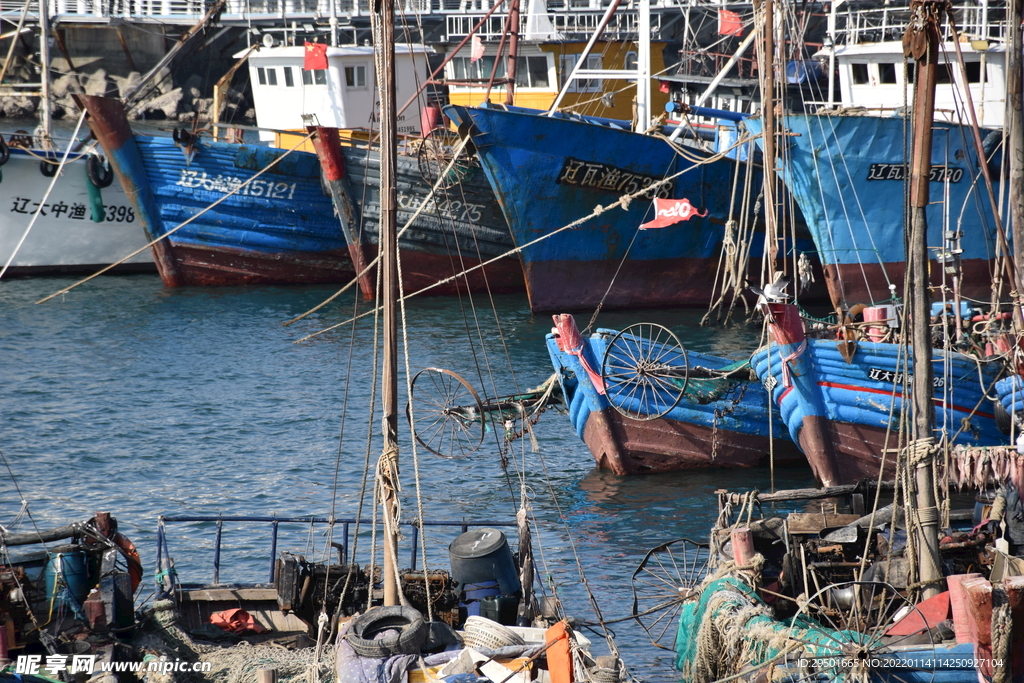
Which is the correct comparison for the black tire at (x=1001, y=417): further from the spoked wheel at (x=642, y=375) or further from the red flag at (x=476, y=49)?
the red flag at (x=476, y=49)

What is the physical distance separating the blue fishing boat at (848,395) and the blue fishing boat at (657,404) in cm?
68

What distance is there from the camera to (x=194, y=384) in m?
22.7

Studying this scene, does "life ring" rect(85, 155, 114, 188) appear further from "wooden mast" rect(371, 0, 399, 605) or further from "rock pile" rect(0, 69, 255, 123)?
"rock pile" rect(0, 69, 255, 123)

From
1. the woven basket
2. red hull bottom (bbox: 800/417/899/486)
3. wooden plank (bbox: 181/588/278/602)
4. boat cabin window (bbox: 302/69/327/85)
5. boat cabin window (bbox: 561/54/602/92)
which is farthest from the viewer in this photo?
boat cabin window (bbox: 561/54/602/92)

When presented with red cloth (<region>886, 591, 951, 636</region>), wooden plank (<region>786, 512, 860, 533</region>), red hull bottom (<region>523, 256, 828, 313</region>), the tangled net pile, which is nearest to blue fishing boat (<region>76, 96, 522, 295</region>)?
red hull bottom (<region>523, 256, 828, 313</region>)

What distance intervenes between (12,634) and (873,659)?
7.27m

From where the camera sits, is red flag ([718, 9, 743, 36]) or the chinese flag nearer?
red flag ([718, 9, 743, 36])

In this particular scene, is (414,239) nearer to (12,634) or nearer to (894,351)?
(894,351)

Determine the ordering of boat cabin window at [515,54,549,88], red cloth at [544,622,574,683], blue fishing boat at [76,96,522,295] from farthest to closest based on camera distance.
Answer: boat cabin window at [515,54,549,88] → blue fishing boat at [76,96,522,295] → red cloth at [544,622,574,683]

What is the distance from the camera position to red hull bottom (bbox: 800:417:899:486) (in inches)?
606

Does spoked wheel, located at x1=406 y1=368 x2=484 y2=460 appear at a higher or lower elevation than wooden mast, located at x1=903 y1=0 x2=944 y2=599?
lower

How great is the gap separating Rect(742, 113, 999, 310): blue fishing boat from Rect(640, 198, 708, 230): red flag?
294 cm

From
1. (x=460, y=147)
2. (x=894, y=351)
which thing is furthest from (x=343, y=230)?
(x=894, y=351)

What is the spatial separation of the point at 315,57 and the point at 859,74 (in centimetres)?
1401
